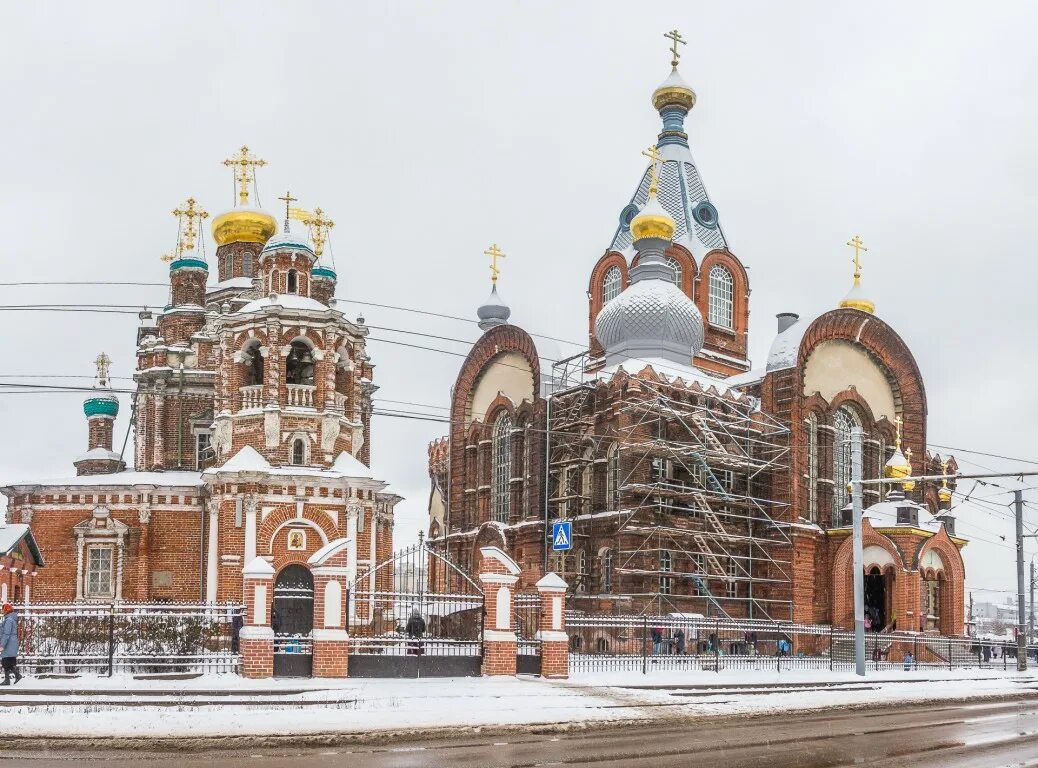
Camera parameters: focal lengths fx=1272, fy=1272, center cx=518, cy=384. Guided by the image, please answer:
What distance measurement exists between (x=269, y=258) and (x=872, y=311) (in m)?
21.0

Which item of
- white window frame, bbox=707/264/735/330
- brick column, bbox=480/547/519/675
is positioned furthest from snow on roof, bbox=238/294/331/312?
white window frame, bbox=707/264/735/330

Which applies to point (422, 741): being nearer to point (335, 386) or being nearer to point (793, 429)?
point (335, 386)

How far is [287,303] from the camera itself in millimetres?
31594

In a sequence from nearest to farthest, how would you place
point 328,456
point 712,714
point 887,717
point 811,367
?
point 712,714
point 887,717
point 328,456
point 811,367

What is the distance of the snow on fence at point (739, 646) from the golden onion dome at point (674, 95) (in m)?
20.1

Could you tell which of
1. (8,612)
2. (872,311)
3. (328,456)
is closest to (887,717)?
(8,612)

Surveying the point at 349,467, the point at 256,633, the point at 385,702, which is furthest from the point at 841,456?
the point at 385,702

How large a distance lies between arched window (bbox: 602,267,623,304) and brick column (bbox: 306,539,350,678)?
2362 centimetres

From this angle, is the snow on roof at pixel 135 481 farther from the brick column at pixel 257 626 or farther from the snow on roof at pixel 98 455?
the brick column at pixel 257 626

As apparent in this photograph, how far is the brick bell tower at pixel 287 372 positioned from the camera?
30.9m

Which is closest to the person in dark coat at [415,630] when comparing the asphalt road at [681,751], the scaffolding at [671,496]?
A: the scaffolding at [671,496]

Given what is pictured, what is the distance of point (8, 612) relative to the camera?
18.7 metres

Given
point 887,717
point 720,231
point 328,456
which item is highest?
point 720,231

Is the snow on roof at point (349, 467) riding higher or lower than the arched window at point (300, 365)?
lower
